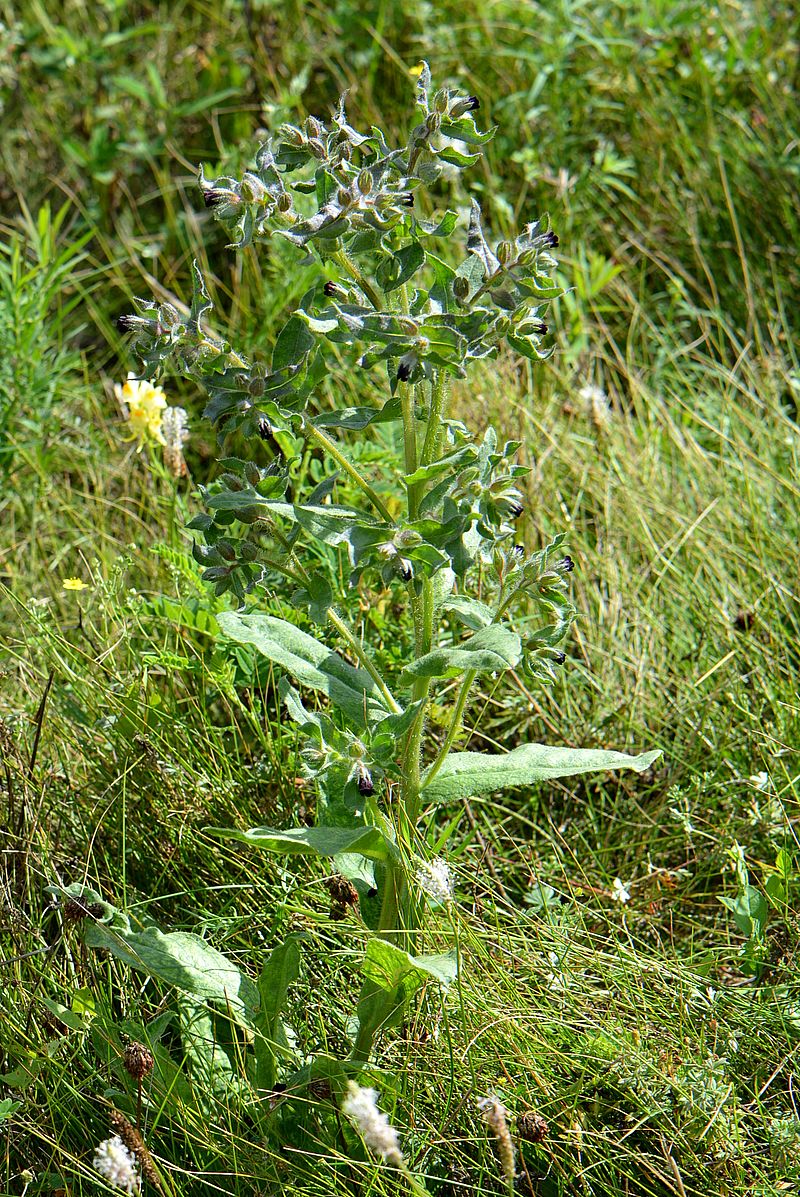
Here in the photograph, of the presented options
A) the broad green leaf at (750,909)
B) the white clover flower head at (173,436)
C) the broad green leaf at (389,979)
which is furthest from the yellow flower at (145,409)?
the broad green leaf at (750,909)

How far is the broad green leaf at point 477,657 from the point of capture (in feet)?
5.06

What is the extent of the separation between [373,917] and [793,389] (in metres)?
2.02

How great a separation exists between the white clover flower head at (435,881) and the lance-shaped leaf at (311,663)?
25 cm

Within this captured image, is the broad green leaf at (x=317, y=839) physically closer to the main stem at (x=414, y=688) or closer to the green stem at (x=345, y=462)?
the main stem at (x=414, y=688)

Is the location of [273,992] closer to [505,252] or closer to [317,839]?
[317,839]

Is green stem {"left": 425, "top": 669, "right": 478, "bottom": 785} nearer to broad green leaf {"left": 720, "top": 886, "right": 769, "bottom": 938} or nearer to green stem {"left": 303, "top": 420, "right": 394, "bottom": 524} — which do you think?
green stem {"left": 303, "top": 420, "right": 394, "bottom": 524}

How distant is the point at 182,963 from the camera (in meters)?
1.75

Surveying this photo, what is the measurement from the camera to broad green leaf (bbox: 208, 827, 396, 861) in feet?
5.10

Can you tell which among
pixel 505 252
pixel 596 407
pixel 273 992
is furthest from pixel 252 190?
pixel 596 407

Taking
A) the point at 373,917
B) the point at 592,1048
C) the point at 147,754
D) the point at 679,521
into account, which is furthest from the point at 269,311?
the point at 592,1048

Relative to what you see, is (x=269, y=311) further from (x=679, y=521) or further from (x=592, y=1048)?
(x=592, y=1048)

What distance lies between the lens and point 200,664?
2.32 metres

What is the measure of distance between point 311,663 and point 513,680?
2.74 ft

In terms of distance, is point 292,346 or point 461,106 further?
point 292,346
